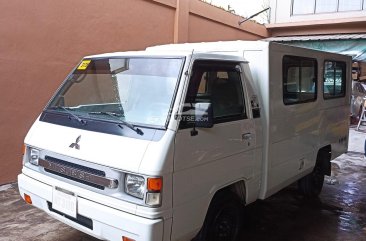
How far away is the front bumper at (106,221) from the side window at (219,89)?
97cm

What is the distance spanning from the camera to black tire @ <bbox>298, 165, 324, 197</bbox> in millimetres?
5273

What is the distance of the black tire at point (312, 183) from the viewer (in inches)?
208

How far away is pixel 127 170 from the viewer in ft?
8.38

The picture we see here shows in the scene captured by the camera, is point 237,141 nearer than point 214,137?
No

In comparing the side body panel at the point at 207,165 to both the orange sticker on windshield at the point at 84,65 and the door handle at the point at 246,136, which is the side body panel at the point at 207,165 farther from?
the orange sticker on windshield at the point at 84,65

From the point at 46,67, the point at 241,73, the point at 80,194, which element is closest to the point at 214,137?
the point at 241,73

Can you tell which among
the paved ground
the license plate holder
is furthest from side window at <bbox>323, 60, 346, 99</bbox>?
the license plate holder

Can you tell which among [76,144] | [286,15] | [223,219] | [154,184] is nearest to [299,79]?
[223,219]

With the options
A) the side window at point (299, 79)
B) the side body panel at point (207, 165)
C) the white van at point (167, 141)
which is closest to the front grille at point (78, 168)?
the white van at point (167, 141)

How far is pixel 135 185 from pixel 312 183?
140 inches

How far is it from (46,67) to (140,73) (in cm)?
335

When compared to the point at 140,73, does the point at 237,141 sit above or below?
below

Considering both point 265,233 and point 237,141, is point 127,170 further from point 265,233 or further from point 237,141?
point 265,233

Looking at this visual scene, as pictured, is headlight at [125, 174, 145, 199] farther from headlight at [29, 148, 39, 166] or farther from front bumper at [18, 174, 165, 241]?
headlight at [29, 148, 39, 166]
